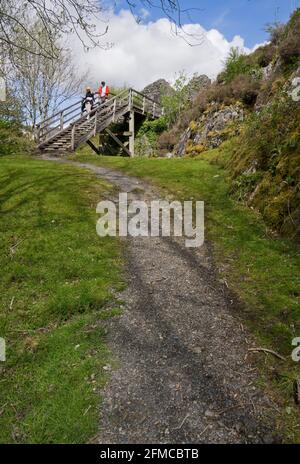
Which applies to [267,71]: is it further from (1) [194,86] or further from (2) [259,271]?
(2) [259,271]

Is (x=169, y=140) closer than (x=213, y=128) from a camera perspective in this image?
No

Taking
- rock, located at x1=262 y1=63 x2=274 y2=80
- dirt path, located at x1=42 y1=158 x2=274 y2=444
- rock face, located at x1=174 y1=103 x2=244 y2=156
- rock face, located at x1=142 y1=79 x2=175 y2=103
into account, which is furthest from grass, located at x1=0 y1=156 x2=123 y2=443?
rock face, located at x1=142 y1=79 x2=175 y2=103

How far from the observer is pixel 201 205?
1005 cm

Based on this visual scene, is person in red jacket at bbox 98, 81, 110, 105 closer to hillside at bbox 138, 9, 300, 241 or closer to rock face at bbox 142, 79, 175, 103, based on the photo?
hillside at bbox 138, 9, 300, 241

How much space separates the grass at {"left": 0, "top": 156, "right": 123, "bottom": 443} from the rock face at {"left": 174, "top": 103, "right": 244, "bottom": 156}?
10949 millimetres

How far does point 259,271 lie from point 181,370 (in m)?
2.84

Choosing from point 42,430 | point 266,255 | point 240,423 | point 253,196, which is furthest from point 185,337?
point 253,196

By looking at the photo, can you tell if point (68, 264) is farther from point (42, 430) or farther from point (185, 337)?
point (42, 430)

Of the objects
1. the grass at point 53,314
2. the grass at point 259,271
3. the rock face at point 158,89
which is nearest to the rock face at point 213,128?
the grass at point 259,271

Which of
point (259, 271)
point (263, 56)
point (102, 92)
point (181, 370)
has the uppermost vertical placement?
point (263, 56)

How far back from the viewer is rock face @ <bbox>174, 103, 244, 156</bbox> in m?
18.7

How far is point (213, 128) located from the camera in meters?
19.9

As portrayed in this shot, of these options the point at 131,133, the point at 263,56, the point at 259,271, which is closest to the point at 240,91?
the point at 263,56

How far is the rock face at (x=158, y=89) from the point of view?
36719 mm
